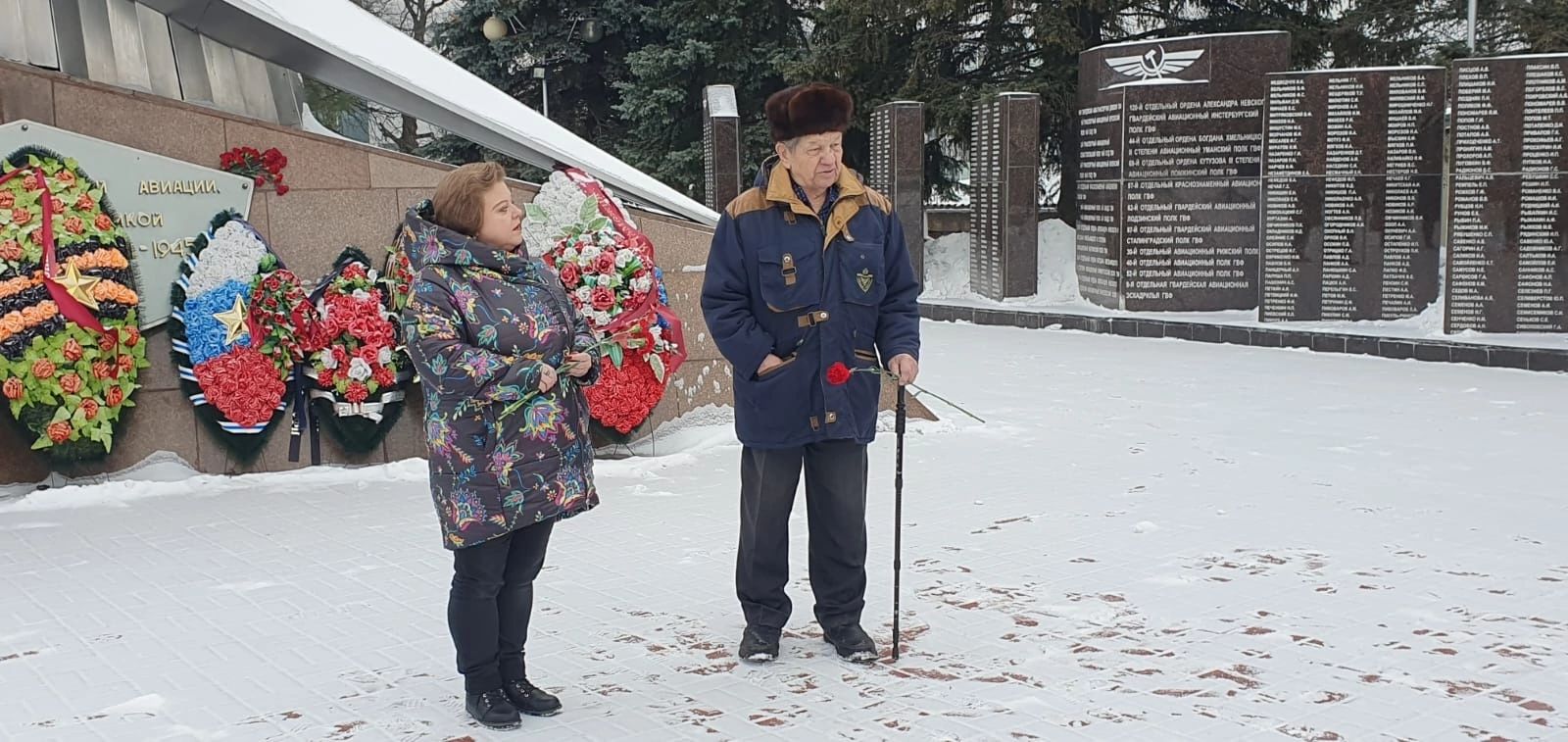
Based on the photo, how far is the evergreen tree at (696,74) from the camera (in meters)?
23.4

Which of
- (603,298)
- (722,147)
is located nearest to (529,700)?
(603,298)

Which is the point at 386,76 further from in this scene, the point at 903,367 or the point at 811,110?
the point at 903,367

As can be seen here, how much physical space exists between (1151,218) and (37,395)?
11042 millimetres

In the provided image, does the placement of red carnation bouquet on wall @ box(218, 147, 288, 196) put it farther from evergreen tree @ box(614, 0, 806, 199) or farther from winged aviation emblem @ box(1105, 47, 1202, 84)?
evergreen tree @ box(614, 0, 806, 199)

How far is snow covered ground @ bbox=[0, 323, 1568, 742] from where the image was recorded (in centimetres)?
385

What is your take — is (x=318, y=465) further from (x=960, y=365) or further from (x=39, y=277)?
(x=960, y=365)

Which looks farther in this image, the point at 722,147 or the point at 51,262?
the point at 722,147

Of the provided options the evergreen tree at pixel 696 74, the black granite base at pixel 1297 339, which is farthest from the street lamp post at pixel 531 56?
the black granite base at pixel 1297 339

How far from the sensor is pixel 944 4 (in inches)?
795

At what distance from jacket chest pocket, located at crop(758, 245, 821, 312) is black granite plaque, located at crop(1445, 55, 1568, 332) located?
936 centimetres

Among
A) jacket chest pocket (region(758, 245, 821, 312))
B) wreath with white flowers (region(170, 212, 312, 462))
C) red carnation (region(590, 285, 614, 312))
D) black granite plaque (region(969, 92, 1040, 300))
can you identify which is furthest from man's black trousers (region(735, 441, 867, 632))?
black granite plaque (region(969, 92, 1040, 300))

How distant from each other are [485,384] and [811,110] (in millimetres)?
1196

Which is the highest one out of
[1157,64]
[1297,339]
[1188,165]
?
[1157,64]

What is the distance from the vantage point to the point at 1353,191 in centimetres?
1330
